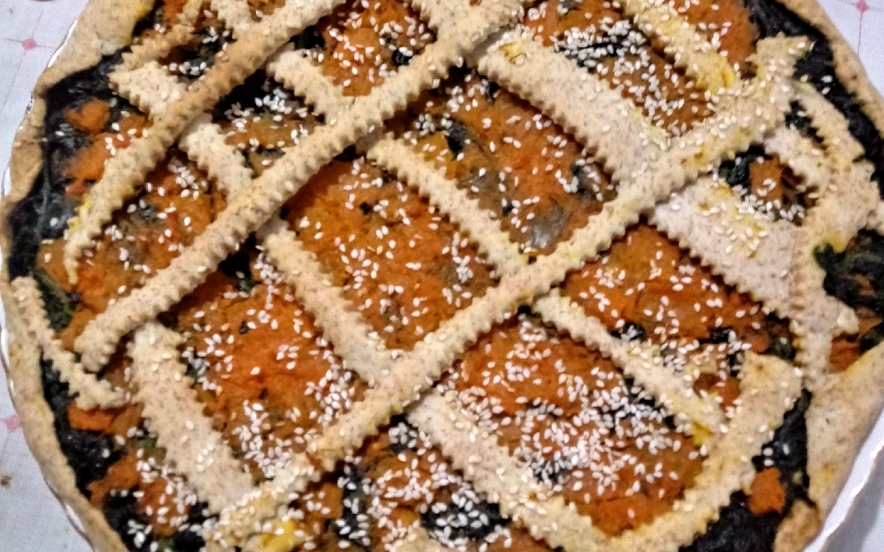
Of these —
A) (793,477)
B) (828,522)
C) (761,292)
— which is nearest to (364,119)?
(761,292)

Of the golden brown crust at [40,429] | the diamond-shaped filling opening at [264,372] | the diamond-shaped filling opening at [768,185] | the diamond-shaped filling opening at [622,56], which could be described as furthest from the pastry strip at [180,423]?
the diamond-shaped filling opening at [768,185]

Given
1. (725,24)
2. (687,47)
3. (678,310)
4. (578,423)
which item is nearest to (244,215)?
(578,423)

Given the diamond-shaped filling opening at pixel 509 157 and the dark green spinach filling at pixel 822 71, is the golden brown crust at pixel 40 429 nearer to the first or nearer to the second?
the diamond-shaped filling opening at pixel 509 157

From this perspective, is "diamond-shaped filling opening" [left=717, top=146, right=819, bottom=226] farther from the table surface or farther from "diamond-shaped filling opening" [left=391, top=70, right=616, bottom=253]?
the table surface

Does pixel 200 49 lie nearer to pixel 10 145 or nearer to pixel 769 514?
pixel 10 145

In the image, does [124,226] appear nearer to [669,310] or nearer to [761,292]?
[669,310]

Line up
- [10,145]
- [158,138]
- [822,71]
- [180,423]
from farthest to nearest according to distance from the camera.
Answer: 1. [10,145]
2. [822,71]
3. [158,138]
4. [180,423]
